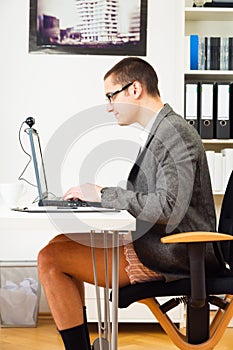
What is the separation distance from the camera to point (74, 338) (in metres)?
2.15

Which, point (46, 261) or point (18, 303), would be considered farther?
point (18, 303)

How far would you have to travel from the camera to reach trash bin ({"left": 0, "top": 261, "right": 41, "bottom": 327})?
3.52 meters

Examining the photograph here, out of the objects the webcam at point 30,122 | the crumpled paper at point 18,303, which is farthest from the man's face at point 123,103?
the crumpled paper at point 18,303

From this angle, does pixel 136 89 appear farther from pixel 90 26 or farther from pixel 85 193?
pixel 90 26

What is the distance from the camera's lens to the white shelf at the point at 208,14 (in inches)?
140

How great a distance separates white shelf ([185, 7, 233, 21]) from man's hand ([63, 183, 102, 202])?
5.49ft

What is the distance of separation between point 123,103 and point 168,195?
1.44 feet

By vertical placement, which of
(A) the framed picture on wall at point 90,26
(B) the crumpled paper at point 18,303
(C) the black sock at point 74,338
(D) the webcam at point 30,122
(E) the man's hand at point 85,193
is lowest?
(B) the crumpled paper at point 18,303

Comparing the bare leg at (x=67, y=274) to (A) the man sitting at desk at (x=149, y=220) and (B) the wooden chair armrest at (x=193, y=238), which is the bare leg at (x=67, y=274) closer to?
(A) the man sitting at desk at (x=149, y=220)

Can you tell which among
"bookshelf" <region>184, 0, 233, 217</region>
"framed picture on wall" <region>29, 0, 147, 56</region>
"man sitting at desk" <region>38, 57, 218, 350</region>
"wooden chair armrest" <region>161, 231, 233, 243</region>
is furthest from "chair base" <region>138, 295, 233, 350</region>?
"framed picture on wall" <region>29, 0, 147, 56</region>

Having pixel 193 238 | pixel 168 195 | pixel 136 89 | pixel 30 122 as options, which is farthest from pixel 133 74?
pixel 193 238

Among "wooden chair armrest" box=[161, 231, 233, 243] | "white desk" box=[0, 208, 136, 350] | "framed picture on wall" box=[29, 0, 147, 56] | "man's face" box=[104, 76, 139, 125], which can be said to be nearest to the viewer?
"white desk" box=[0, 208, 136, 350]

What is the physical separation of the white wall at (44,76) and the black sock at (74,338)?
5.27ft

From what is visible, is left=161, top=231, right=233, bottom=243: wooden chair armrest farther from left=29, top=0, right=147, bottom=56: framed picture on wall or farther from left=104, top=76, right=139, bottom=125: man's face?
left=29, top=0, right=147, bottom=56: framed picture on wall
